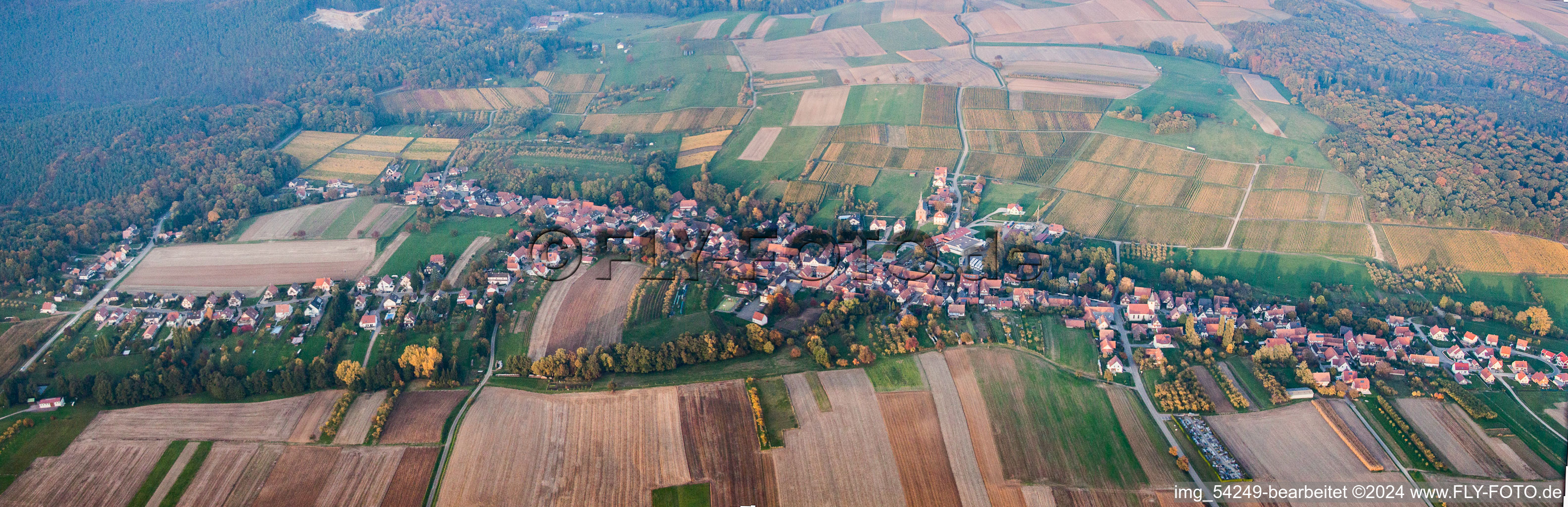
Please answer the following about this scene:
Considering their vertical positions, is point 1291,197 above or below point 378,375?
below

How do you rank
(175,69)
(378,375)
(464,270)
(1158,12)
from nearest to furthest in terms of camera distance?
(378,375)
(464,270)
(175,69)
(1158,12)

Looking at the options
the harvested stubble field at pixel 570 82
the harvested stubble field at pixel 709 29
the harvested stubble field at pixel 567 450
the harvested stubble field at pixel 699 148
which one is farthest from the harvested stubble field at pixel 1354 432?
the harvested stubble field at pixel 709 29

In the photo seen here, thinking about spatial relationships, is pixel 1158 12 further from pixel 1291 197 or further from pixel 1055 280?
pixel 1055 280

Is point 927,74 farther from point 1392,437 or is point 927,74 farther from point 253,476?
point 253,476

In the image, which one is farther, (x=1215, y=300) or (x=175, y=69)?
(x=175, y=69)

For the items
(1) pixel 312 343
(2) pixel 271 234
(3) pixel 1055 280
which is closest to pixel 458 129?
(2) pixel 271 234

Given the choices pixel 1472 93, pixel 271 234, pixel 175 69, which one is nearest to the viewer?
pixel 271 234

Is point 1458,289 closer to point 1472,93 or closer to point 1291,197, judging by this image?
point 1291,197

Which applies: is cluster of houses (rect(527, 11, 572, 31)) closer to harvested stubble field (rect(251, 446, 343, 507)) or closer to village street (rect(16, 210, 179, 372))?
village street (rect(16, 210, 179, 372))
